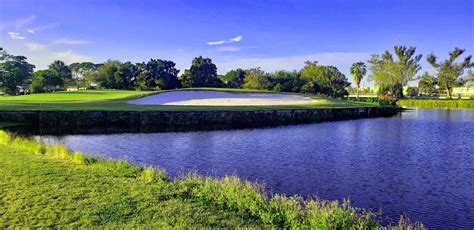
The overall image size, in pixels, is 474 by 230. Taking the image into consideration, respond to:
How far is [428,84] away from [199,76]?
6243 centimetres

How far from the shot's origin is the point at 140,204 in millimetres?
7582

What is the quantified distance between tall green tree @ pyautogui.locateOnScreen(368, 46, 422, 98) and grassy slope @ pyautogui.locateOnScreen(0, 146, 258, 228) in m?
94.3

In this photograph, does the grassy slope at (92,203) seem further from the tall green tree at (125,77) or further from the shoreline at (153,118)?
the tall green tree at (125,77)

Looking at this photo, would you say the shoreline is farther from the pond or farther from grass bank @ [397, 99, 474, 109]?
grass bank @ [397, 99, 474, 109]

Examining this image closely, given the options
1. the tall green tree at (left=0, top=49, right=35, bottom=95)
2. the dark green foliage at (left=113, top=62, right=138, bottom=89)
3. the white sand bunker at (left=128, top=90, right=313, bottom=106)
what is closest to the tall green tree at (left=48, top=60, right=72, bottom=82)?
the tall green tree at (left=0, top=49, right=35, bottom=95)

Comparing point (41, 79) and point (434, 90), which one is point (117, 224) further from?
point (434, 90)

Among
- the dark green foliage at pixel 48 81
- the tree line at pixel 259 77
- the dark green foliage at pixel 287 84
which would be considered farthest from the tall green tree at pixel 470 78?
the dark green foliage at pixel 48 81

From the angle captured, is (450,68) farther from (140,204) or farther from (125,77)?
(140,204)

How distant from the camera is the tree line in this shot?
7856 cm

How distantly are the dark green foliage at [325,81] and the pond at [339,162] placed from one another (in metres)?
51.4

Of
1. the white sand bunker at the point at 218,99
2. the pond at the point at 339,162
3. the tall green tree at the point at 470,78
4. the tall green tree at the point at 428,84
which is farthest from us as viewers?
the tall green tree at the point at 428,84

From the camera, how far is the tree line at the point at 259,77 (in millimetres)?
78562

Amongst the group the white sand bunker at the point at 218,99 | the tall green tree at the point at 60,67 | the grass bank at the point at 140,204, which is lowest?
the grass bank at the point at 140,204

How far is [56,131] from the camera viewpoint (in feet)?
87.4
